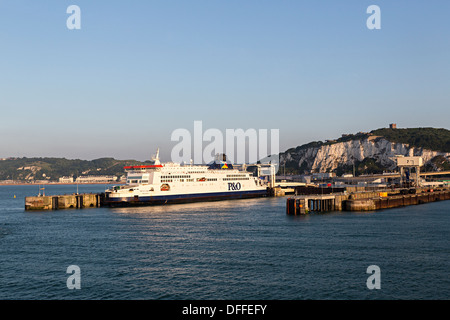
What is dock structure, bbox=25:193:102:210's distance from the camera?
83.3m

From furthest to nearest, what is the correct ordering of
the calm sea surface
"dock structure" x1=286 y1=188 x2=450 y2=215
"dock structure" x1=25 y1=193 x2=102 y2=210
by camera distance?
"dock structure" x1=25 y1=193 x2=102 y2=210
"dock structure" x1=286 y1=188 x2=450 y2=215
the calm sea surface

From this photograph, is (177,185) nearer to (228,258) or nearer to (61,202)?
(61,202)

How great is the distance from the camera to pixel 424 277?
29.0m

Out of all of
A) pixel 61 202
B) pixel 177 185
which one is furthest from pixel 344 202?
pixel 61 202

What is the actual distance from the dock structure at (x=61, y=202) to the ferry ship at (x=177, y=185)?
10.5 feet

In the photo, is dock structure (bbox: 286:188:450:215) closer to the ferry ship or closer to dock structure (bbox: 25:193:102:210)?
the ferry ship

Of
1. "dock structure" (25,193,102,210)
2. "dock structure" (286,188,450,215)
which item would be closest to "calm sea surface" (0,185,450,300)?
"dock structure" (286,188,450,215)

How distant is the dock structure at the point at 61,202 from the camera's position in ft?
273

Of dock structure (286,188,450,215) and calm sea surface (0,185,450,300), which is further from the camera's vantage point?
dock structure (286,188,450,215)

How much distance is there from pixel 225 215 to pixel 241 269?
37.2 meters

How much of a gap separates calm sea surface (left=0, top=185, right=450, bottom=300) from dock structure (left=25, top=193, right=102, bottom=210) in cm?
2276

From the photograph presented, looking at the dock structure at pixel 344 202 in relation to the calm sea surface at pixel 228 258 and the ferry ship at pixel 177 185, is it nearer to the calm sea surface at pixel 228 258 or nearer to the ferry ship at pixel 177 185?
the calm sea surface at pixel 228 258

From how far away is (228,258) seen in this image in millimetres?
35844
